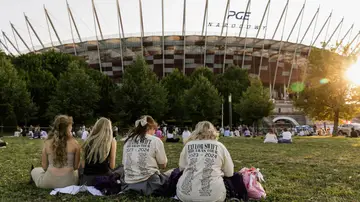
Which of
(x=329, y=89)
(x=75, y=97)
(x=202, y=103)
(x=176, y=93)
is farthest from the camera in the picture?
(x=176, y=93)

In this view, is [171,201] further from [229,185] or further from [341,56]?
[341,56]

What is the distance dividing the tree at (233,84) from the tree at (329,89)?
2091cm

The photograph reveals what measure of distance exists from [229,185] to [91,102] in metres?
49.1

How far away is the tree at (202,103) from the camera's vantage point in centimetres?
5750

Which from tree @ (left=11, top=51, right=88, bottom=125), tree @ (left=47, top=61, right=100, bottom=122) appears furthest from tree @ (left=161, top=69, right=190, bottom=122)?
tree @ (left=11, top=51, right=88, bottom=125)

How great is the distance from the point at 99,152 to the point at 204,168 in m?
2.60

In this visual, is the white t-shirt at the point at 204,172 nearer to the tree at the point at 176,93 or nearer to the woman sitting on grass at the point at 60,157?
the woman sitting on grass at the point at 60,157

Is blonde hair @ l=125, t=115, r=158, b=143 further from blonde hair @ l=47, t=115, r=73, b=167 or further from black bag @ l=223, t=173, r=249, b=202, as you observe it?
black bag @ l=223, t=173, r=249, b=202

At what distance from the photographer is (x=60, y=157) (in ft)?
24.7

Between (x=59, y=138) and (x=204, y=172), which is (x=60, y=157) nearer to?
(x=59, y=138)

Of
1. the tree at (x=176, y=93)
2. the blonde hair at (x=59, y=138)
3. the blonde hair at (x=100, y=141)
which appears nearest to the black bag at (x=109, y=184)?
the blonde hair at (x=100, y=141)

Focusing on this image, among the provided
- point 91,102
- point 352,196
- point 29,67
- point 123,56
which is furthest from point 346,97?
point 29,67

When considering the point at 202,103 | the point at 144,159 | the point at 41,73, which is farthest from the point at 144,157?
the point at 41,73

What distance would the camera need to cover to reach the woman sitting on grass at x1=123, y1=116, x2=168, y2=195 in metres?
7.26
